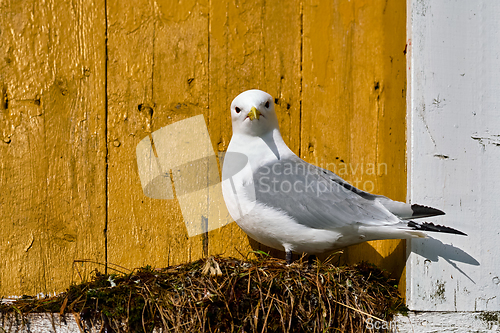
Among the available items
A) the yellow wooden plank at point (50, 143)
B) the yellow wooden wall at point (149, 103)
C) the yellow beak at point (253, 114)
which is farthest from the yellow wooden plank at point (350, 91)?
the yellow wooden plank at point (50, 143)

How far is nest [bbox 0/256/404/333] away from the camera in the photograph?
1.74 metres

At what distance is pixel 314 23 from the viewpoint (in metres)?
2.59

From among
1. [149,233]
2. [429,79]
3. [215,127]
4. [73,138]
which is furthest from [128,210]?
[429,79]

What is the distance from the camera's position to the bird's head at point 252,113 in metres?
2.30

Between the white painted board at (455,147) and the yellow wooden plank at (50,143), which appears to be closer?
the white painted board at (455,147)

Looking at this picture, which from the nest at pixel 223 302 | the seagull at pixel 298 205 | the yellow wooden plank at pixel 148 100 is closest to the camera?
the nest at pixel 223 302

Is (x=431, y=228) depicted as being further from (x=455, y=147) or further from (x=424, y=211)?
(x=455, y=147)

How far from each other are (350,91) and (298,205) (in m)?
0.82

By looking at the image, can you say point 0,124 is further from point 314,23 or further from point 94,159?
point 314,23

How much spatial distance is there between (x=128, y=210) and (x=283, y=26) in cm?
135

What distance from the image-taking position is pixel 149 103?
251cm

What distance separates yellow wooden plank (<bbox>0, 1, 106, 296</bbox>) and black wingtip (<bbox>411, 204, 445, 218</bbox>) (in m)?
1.56

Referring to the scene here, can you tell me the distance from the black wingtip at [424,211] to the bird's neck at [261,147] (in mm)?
713

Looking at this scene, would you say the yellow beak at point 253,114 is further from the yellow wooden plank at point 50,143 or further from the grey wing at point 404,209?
the yellow wooden plank at point 50,143
